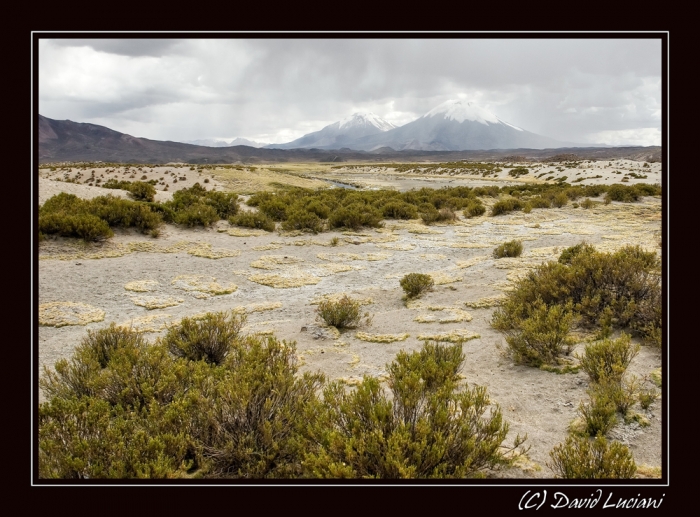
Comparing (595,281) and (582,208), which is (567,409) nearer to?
(595,281)

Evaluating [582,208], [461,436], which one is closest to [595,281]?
[461,436]

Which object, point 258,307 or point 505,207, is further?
point 505,207

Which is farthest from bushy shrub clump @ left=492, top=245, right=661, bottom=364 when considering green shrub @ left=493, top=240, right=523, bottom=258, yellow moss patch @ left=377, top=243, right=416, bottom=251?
yellow moss patch @ left=377, top=243, right=416, bottom=251

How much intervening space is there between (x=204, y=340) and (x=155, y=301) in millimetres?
3725

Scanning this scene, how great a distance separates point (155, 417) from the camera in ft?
12.3

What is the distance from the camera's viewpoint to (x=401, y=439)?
10.1 ft

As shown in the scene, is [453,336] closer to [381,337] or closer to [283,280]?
[381,337]

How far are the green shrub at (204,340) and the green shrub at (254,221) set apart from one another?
11265mm

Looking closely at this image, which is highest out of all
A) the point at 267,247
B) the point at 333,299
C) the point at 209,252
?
the point at 267,247

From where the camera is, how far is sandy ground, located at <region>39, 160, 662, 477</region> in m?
5.24

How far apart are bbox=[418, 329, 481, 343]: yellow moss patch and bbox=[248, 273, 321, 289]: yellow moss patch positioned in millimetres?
4368

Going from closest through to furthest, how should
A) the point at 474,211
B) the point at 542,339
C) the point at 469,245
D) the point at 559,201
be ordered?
1. the point at 542,339
2. the point at 469,245
3. the point at 474,211
4. the point at 559,201

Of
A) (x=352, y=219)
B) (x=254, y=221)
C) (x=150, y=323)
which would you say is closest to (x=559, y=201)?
(x=352, y=219)
